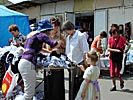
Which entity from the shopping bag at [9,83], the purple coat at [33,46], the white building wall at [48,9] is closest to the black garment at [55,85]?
the purple coat at [33,46]

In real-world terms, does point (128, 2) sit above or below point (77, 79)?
above

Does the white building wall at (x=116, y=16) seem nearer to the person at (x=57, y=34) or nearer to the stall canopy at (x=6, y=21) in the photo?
the stall canopy at (x=6, y=21)

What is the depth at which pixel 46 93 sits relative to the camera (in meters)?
5.84

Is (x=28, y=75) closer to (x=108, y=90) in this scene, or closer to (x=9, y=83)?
(x=9, y=83)

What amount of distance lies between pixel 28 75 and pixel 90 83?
1072mm

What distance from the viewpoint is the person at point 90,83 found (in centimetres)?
512

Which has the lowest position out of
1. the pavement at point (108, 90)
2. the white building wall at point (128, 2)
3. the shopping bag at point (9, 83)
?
the pavement at point (108, 90)

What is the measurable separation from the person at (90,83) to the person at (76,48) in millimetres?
252

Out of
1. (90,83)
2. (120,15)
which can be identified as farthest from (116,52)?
(120,15)

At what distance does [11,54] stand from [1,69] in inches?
35.2

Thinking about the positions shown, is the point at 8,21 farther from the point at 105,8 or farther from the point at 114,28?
the point at 105,8

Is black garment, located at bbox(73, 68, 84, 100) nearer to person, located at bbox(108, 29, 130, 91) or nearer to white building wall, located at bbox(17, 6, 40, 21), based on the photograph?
person, located at bbox(108, 29, 130, 91)

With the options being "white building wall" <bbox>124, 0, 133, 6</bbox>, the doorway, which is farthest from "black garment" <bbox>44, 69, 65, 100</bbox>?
the doorway

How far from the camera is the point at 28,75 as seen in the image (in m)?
5.33
